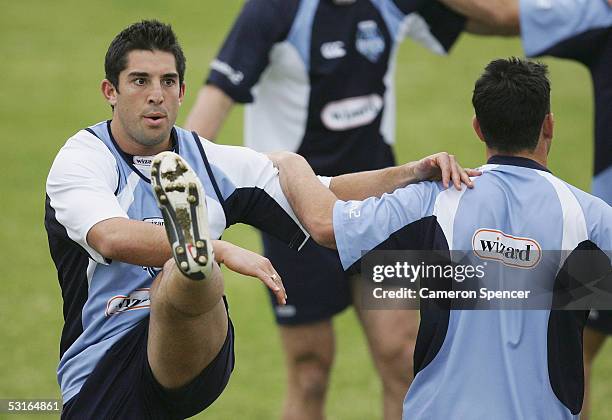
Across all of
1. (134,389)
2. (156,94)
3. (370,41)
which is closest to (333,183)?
(156,94)

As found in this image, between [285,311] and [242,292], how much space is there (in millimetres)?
3575

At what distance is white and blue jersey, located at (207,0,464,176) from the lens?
7422 mm

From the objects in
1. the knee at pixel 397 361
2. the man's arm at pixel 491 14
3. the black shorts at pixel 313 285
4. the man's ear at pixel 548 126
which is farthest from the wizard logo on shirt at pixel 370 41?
the man's ear at pixel 548 126

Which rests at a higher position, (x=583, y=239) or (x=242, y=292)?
(x=583, y=239)

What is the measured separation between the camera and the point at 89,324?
212 inches

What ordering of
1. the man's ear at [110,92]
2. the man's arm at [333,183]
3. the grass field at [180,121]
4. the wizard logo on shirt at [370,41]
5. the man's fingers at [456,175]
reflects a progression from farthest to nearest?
the grass field at [180,121]
the wizard logo on shirt at [370,41]
the man's ear at [110,92]
the man's arm at [333,183]
the man's fingers at [456,175]

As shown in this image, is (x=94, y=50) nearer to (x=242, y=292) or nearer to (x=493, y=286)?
(x=242, y=292)

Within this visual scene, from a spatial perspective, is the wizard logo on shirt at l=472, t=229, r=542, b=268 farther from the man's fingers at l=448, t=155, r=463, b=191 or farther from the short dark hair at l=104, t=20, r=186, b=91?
the short dark hair at l=104, t=20, r=186, b=91

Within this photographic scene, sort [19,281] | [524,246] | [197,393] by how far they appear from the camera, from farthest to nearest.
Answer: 1. [19,281]
2. [197,393]
3. [524,246]

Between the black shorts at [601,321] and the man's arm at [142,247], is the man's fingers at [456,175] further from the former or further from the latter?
the black shorts at [601,321]

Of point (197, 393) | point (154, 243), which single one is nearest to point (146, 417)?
point (197, 393)

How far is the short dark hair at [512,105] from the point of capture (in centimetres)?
499

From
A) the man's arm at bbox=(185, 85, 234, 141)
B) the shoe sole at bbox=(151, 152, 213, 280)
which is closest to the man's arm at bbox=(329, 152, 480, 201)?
the shoe sole at bbox=(151, 152, 213, 280)

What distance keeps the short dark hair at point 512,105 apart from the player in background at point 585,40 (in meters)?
1.67
